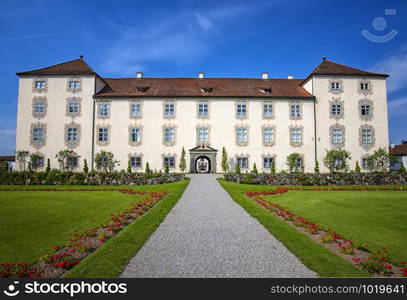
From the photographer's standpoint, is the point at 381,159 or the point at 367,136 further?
the point at 367,136

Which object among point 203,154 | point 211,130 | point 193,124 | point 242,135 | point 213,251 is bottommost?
point 213,251

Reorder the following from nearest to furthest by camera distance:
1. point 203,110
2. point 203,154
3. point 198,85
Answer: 1. point 203,154
2. point 203,110
3. point 198,85

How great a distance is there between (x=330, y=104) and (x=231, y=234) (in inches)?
1149

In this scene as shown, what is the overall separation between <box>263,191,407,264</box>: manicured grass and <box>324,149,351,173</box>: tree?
18.5 metres

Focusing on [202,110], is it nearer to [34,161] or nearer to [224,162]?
[224,162]

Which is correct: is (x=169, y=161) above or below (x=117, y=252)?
above

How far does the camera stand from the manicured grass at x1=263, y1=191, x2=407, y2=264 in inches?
220

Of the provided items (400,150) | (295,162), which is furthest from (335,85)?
(400,150)

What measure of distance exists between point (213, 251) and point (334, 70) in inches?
1296

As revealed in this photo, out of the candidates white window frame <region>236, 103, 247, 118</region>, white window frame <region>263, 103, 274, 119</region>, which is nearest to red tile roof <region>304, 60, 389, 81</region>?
white window frame <region>263, 103, 274, 119</region>

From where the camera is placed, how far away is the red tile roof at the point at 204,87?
29.9 meters

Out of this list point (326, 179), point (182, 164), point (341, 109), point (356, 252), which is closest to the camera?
point (356, 252)

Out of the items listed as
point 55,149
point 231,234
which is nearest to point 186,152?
point 55,149

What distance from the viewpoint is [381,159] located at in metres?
28.2
